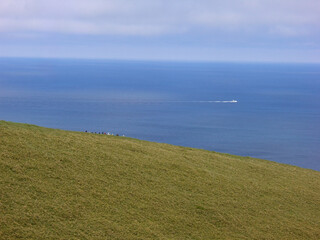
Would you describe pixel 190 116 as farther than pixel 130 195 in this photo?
Yes

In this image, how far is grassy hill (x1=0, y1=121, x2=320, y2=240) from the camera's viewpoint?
1324cm

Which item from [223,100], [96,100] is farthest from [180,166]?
[223,100]

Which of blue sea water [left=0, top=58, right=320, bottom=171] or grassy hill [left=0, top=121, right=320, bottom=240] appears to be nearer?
grassy hill [left=0, top=121, right=320, bottom=240]

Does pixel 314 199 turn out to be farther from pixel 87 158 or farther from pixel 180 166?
pixel 87 158

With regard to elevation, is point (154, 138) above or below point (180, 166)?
below

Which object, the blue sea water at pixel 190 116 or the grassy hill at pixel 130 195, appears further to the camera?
the blue sea water at pixel 190 116

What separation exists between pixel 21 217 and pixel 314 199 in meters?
15.6

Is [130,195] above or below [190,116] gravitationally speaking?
above

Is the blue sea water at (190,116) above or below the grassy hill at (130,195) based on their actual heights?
below

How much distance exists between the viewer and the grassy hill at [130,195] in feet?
43.4

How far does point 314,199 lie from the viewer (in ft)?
69.1

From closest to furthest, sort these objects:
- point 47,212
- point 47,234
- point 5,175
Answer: point 47,234
point 47,212
point 5,175

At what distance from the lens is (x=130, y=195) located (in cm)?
1589

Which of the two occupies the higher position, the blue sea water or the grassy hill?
the grassy hill
